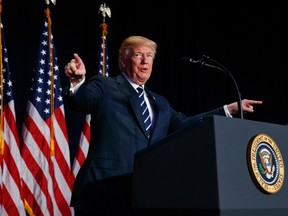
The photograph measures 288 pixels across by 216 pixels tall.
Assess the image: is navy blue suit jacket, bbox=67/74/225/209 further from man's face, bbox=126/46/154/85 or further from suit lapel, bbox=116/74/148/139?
man's face, bbox=126/46/154/85

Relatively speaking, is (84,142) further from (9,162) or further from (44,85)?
(9,162)

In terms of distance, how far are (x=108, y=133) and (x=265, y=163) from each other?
2.32 feet

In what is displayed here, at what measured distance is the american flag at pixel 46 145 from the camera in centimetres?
366

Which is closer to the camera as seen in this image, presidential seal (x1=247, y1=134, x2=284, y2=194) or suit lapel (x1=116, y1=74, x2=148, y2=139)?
presidential seal (x1=247, y1=134, x2=284, y2=194)

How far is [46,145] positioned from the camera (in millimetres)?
3750

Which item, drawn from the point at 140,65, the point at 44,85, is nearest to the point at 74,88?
the point at 140,65

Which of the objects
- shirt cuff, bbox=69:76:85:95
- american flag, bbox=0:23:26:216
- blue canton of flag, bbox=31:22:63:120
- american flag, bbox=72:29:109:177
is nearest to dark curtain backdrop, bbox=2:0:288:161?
american flag, bbox=72:29:109:177

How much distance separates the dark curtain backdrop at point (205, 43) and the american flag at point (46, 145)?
959 mm

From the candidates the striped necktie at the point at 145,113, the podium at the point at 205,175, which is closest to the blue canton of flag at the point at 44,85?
the striped necktie at the point at 145,113

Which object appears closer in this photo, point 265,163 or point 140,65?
point 265,163

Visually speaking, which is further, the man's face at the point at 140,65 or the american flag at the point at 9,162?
the american flag at the point at 9,162

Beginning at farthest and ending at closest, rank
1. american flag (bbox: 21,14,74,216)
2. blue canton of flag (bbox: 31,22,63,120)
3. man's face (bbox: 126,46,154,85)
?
blue canton of flag (bbox: 31,22,63,120) < american flag (bbox: 21,14,74,216) < man's face (bbox: 126,46,154,85)

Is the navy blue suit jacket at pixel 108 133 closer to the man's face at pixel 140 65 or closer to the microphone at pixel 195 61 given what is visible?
the man's face at pixel 140 65

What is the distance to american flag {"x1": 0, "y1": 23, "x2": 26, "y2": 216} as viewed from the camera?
348cm
